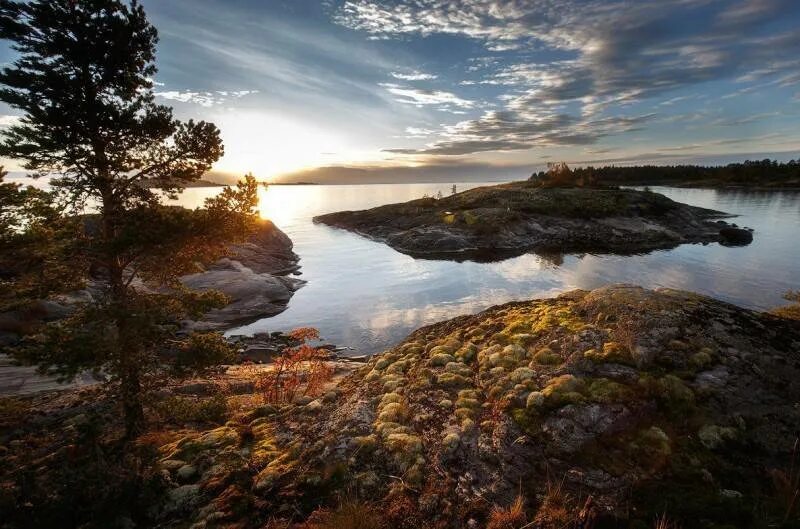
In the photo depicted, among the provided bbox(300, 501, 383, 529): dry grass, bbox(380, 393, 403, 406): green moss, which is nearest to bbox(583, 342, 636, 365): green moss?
bbox(380, 393, 403, 406): green moss

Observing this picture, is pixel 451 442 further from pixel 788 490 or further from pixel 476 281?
pixel 476 281

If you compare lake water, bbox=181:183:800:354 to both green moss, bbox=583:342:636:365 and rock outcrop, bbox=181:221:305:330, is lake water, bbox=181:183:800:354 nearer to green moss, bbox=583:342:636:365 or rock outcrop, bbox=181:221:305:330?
rock outcrop, bbox=181:221:305:330

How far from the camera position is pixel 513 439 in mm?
8758

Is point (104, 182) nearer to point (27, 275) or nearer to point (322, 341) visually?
point (27, 275)

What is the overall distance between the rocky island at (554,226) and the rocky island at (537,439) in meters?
46.6

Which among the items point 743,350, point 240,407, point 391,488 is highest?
point 743,350

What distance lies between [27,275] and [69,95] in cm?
541

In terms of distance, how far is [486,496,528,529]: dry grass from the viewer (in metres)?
6.51

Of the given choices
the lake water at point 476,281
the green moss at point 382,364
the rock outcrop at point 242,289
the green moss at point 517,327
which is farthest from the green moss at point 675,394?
the rock outcrop at point 242,289

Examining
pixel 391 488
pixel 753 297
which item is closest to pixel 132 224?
pixel 391 488

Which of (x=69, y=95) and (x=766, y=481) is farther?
(x=69, y=95)

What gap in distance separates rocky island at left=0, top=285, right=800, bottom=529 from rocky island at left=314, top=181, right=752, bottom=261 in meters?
46.6

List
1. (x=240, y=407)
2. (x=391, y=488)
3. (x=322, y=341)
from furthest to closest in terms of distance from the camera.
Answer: (x=322, y=341)
(x=240, y=407)
(x=391, y=488)

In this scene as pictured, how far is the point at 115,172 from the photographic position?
11.3 m
